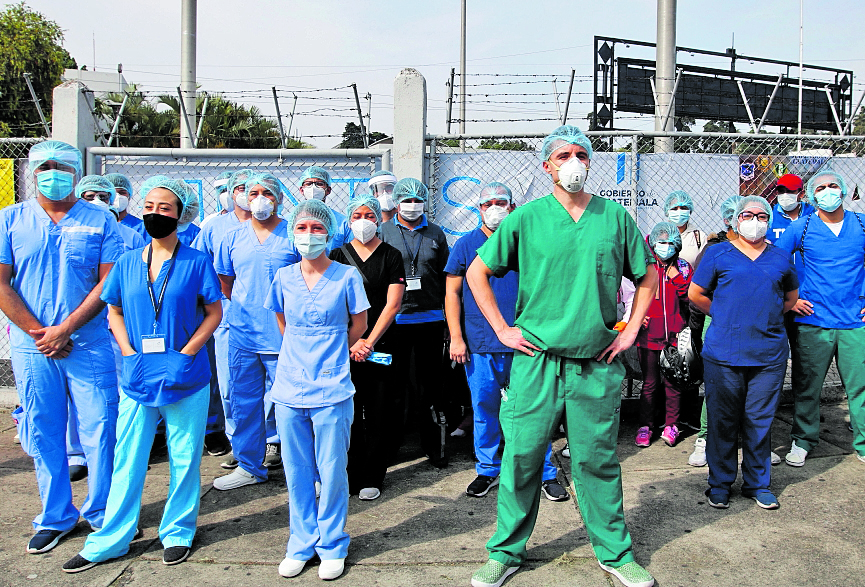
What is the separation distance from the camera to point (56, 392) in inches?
146

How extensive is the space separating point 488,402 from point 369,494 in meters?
0.97

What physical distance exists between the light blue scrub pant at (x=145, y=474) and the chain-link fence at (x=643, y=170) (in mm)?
3228

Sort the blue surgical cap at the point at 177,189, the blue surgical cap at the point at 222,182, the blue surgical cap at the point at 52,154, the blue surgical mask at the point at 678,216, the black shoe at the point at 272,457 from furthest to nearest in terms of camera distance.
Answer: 1. the blue surgical cap at the point at 222,182
2. the blue surgical mask at the point at 678,216
3. the black shoe at the point at 272,457
4. the blue surgical cap at the point at 52,154
5. the blue surgical cap at the point at 177,189

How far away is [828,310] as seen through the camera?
4945mm

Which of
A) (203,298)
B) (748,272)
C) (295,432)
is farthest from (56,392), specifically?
(748,272)

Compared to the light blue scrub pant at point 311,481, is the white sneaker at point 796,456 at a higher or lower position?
lower

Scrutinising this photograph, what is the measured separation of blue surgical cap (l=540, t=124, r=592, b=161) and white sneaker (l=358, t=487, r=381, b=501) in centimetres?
239

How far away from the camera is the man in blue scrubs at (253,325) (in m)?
4.50

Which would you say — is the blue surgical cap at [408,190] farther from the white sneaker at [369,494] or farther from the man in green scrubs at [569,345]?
the white sneaker at [369,494]

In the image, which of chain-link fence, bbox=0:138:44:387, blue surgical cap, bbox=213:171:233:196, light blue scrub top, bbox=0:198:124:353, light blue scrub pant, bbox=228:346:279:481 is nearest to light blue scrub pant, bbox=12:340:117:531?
light blue scrub top, bbox=0:198:124:353

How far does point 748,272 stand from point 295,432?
114 inches

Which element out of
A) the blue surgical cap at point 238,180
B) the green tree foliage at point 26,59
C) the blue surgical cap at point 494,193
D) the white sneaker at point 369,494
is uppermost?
the green tree foliage at point 26,59

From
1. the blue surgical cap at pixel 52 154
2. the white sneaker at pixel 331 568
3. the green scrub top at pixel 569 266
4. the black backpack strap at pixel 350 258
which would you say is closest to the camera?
the green scrub top at pixel 569 266

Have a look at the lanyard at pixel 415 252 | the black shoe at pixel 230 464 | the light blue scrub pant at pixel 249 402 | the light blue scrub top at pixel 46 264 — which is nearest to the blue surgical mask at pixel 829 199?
the lanyard at pixel 415 252
